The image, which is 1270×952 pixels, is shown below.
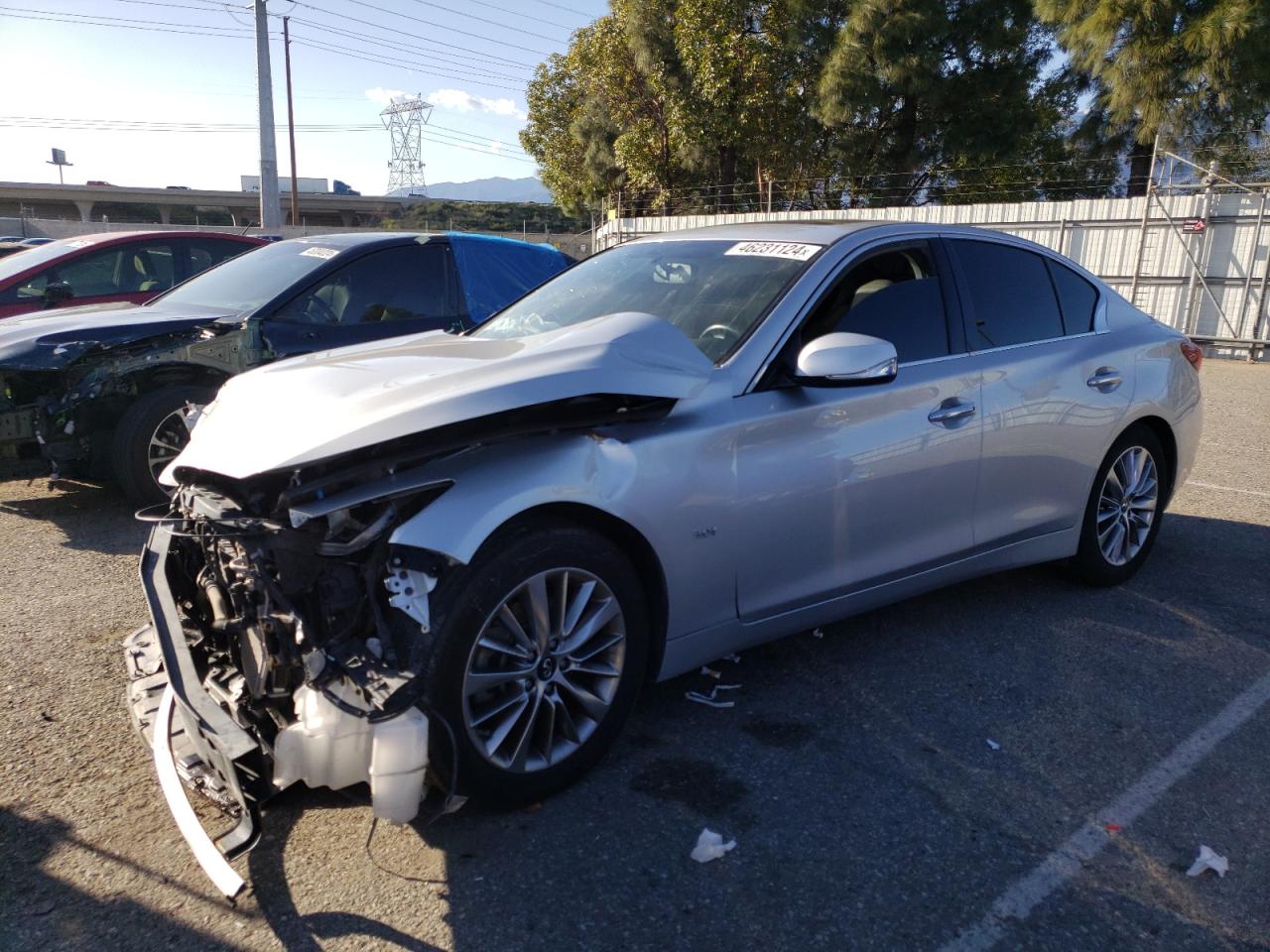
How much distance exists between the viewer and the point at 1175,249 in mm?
16422

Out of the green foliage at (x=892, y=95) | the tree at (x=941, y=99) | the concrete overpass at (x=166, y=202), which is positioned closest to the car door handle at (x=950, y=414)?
the green foliage at (x=892, y=95)

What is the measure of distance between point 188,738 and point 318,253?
15.4 feet

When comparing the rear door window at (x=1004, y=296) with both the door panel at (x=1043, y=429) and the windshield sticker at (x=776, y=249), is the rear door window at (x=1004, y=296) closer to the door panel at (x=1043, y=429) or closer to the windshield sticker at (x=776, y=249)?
the door panel at (x=1043, y=429)

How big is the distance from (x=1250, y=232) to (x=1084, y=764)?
1579 centimetres

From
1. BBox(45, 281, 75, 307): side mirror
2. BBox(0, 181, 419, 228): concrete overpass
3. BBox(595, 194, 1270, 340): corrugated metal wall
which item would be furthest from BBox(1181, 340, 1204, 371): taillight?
BBox(0, 181, 419, 228): concrete overpass

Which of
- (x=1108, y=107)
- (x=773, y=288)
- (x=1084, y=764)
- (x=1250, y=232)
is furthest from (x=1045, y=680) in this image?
(x=1108, y=107)

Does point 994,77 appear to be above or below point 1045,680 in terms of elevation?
above

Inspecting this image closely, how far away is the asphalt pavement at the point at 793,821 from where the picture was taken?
238cm

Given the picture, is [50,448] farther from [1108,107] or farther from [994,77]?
[994,77]

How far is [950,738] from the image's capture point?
331 cm

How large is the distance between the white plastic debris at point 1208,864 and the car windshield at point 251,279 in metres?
5.73

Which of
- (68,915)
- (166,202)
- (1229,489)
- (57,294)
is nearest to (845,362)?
(68,915)

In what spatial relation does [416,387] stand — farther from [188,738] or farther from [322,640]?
[188,738]

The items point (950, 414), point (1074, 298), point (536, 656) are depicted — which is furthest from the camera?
point (1074, 298)
